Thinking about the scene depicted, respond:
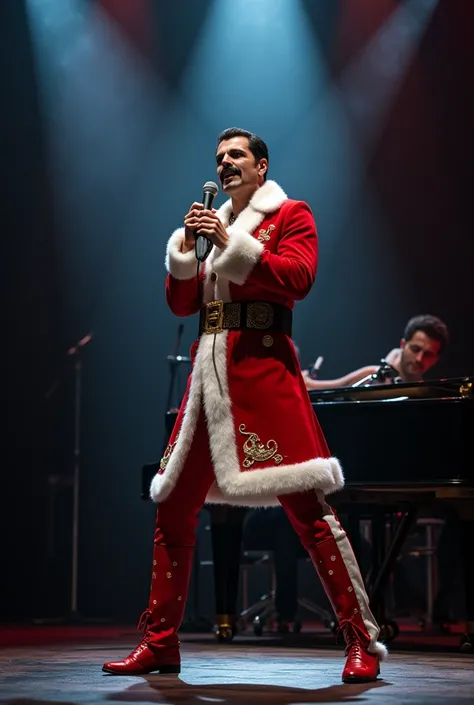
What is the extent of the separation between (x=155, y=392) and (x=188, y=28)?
2.38 m

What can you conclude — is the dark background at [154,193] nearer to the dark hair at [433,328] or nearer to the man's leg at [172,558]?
Result: the dark hair at [433,328]

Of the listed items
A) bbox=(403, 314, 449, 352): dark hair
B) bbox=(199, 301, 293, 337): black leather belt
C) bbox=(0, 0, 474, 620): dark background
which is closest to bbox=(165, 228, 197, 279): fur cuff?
bbox=(199, 301, 293, 337): black leather belt

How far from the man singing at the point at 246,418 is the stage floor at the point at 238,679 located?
0.46ft

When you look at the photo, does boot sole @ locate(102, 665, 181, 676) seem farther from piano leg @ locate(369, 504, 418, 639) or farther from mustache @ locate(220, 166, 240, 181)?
piano leg @ locate(369, 504, 418, 639)

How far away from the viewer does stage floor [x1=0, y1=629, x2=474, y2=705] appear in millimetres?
2445

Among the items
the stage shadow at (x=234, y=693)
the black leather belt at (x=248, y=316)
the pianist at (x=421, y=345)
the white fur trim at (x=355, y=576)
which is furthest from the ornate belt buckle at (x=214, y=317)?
the pianist at (x=421, y=345)

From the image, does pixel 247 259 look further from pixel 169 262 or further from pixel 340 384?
pixel 340 384

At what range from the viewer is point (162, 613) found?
9.60 ft

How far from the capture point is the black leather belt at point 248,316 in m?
2.92

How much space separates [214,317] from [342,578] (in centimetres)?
77

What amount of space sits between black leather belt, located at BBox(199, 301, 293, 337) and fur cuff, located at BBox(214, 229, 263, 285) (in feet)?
0.40

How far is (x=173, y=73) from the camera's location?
23.6 ft

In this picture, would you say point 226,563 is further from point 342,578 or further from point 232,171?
point 232,171

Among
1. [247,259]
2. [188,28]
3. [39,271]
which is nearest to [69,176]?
[39,271]
